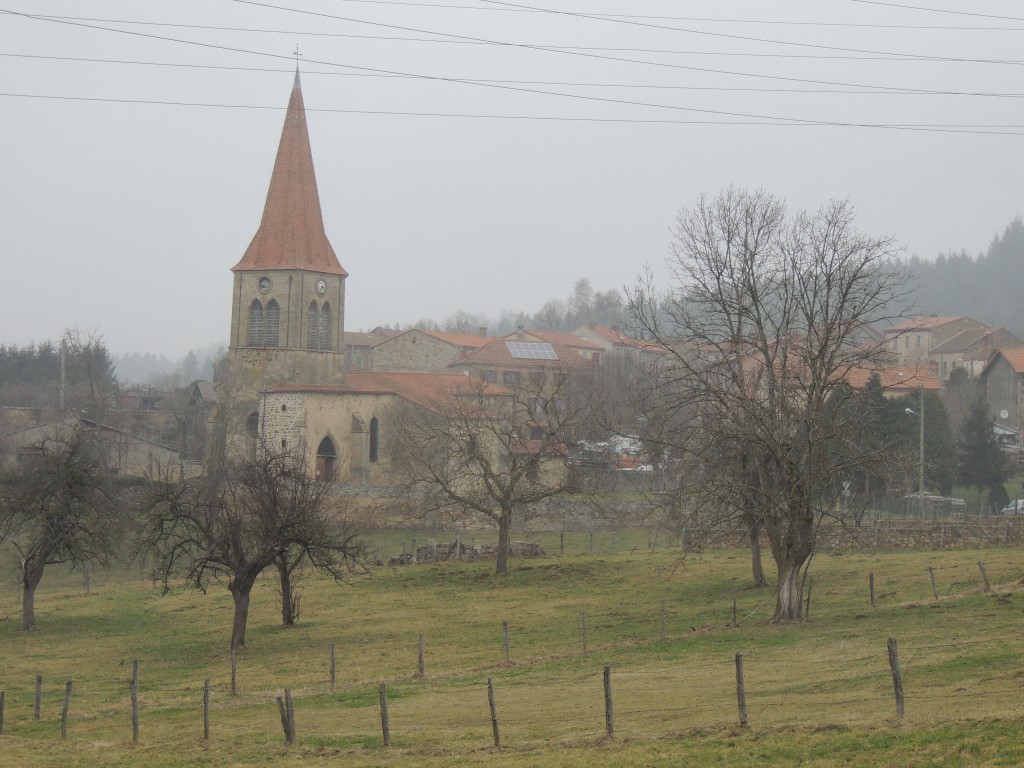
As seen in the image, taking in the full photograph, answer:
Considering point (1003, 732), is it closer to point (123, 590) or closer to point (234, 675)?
point (234, 675)

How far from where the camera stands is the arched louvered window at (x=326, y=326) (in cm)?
7062

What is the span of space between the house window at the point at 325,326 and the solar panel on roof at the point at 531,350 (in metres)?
37.3

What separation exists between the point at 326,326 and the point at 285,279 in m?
3.89

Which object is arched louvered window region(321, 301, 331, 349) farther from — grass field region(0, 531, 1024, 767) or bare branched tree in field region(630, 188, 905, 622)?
bare branched tree in field region(630, 188, 905, 622)

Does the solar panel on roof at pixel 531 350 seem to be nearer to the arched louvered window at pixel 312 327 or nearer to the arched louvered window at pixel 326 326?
the arched louvered window at pixel 326 326

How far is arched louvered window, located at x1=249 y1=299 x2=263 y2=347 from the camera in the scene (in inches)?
2729

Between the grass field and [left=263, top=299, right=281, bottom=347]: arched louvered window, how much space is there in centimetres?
2803

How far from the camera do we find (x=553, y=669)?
24438mm

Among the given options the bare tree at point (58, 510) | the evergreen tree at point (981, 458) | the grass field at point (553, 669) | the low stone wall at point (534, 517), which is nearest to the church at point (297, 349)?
the low stone wall at point (534, 517)

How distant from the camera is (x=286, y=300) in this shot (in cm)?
6906

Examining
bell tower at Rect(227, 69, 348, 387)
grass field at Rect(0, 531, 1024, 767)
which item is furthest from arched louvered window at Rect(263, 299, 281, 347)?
grass field at Rect(0, 531, 1024, 767)

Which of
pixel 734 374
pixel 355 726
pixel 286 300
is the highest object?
pixel 286 300

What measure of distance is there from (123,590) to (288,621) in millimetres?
12768

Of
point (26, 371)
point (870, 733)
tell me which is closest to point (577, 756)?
point (870, 733)
